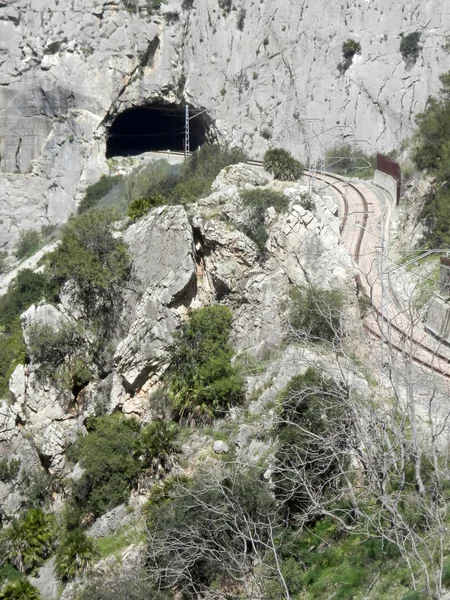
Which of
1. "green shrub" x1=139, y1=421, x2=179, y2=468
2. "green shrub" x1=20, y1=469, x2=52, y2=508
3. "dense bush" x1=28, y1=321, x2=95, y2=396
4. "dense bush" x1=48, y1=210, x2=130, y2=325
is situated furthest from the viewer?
"dense bush" x1=48, y1=210, x2=130, y2=325

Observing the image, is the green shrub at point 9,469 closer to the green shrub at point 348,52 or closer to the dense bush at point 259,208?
the dense bush at point 259,208

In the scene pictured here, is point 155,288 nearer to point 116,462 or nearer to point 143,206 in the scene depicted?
point 143,206

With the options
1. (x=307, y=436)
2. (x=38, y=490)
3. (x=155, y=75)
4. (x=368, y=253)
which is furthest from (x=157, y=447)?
(x=155, y=75)

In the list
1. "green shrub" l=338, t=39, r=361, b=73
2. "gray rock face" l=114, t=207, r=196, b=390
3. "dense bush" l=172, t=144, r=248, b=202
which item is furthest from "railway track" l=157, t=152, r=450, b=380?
"green shrub" l=338, t=39, r=361, b=73

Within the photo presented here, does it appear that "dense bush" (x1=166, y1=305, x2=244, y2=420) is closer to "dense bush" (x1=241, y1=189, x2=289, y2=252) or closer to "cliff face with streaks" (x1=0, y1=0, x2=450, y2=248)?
"dense bush" (x1=241, y1=189, x2=289, y2=252)

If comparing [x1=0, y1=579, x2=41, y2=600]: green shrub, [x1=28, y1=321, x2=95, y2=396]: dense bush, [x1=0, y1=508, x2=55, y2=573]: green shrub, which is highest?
[x1=28, y1=321, x2=95, y2=396]: dense bush

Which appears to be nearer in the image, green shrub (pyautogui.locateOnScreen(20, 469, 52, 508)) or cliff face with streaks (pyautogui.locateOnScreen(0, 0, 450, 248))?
green shrub (pyautogui.locateOnScreen(20, 469, 52, 508))

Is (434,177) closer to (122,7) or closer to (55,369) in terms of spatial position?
(55,369)

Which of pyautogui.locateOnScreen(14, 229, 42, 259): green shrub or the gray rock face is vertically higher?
the gray rock face

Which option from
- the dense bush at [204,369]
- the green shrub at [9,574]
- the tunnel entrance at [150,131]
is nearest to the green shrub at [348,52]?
the tunnel entrance at [150,131]
